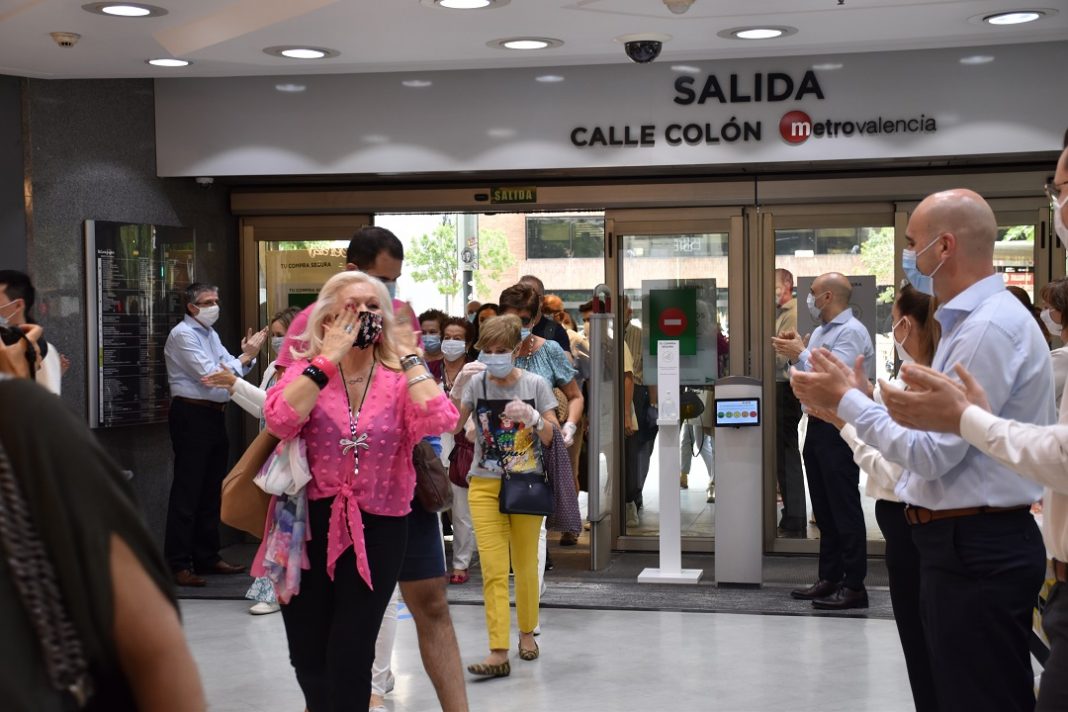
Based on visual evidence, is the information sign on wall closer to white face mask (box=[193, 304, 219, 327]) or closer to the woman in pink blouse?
white face mask (box=[193, 304, 219, 327])

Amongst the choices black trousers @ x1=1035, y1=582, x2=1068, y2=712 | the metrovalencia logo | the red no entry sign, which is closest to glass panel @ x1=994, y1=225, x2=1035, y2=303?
the metrovalencia logo

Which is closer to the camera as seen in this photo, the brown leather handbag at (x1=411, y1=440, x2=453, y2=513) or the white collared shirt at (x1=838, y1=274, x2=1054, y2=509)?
the white collared shirt at (x1=838, y1=274, x2=1054, y2=509)

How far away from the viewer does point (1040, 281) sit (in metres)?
8.55

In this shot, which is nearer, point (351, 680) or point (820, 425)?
point (351, 680)

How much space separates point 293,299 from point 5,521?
28.4ft

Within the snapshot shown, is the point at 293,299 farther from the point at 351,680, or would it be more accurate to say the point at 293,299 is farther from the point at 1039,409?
the point at 1039,409

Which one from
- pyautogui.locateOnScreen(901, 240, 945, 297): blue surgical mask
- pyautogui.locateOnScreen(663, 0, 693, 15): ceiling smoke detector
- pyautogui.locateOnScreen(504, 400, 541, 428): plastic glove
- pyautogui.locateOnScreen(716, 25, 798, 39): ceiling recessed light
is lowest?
pyautogui.locateOnScreen(504, 400, 541, 428): plastic glove

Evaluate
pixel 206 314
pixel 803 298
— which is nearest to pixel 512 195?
pixel 803 298

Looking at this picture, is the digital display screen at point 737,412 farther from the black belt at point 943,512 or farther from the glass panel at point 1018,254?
the black belt at point 943,512

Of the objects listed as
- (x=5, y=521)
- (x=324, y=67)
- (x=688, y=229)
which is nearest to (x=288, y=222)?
(x=324, y=67)

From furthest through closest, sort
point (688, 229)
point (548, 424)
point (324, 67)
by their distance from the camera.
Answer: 1. point (688, 229)
2. point (324, 67)
3. point (548, 424)

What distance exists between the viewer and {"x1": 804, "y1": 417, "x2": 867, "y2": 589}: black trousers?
7023 mm

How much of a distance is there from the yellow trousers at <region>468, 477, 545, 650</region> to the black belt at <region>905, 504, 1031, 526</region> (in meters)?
2.86

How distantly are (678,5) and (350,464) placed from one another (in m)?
3.79
